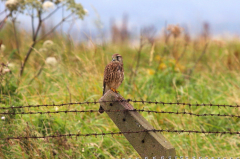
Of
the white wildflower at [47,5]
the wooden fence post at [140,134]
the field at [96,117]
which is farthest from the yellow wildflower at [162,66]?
the wooden fence post at [140,134]

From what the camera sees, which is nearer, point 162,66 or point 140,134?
point 140,134

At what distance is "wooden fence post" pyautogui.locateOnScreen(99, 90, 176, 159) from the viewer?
110 inches

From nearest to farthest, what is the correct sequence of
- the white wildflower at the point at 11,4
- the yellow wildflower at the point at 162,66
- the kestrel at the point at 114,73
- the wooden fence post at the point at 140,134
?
the wooden fence post at the point at 140,134
the kestrel at the point at 114,73
the white wildflower at the point at 11,4
the yellow wildflower at the point at 162,66

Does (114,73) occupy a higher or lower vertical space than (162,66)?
higher

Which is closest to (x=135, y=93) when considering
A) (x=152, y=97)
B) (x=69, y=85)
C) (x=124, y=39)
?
(x=152, y=97)

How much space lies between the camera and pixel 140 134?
2.87m

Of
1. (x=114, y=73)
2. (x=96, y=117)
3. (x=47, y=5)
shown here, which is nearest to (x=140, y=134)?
(x=114, y=73)

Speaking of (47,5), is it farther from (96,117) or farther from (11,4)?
(96,117)

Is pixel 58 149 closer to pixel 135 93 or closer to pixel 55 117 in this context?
pixel 55 117

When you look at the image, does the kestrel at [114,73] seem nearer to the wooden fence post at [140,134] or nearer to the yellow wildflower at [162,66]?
the wooden fence post at [140,134]

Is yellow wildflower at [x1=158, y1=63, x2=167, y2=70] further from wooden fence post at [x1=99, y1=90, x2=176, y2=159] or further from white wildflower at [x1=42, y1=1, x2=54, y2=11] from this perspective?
wooden fence post at [x1=99, y1=90, x2=176, y2=159]

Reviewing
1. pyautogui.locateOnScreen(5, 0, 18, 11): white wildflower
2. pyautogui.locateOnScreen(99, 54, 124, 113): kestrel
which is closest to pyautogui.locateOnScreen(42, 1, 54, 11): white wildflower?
pyautogui.locateOnScreen(5, 0, 18, 11): white wildflower

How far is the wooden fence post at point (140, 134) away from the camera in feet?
9.15

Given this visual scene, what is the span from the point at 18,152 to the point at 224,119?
341 cm
